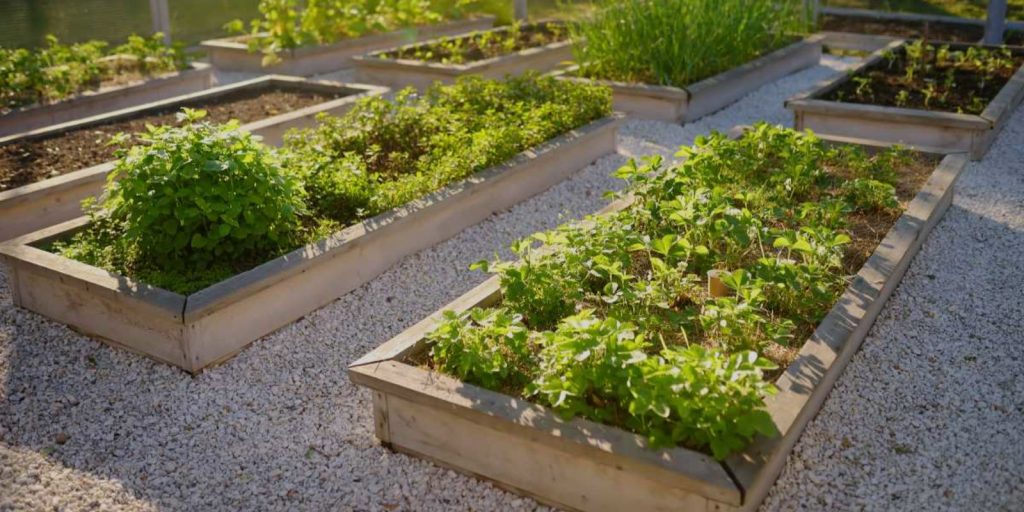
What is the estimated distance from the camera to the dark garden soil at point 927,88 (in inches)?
255

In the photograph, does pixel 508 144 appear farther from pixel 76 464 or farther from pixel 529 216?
pixel 76 464

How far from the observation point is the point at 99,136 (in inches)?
234

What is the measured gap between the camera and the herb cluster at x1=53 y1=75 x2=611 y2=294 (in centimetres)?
386

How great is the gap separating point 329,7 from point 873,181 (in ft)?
19.3

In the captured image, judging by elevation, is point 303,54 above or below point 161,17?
below

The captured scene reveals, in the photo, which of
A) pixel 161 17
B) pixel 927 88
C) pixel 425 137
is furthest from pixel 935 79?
pixel 161 17

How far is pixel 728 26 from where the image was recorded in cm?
762

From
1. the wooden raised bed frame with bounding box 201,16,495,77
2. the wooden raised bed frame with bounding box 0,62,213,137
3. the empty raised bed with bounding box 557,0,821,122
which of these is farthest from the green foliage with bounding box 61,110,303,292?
the wooden raised bed frame with bounding box 201,16,495,77

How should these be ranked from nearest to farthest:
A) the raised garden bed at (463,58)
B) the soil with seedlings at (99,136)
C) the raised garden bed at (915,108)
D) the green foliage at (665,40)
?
the soil with seedlings at (99,136) → the raised garden bed at (915,108) → the green foliage at (665,40) → the raised garden bed at (463,58)

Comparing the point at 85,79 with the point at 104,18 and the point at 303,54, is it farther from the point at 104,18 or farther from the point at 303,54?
the point at 303,54

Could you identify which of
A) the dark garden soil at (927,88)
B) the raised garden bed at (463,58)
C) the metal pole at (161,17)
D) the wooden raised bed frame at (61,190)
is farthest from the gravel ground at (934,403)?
the metal pole at (161,17)

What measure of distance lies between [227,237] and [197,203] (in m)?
0.31

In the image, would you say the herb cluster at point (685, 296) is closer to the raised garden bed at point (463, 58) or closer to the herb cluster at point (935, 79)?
the herb cluster at point (935, 79)

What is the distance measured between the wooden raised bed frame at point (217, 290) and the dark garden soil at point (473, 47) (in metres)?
3.62
